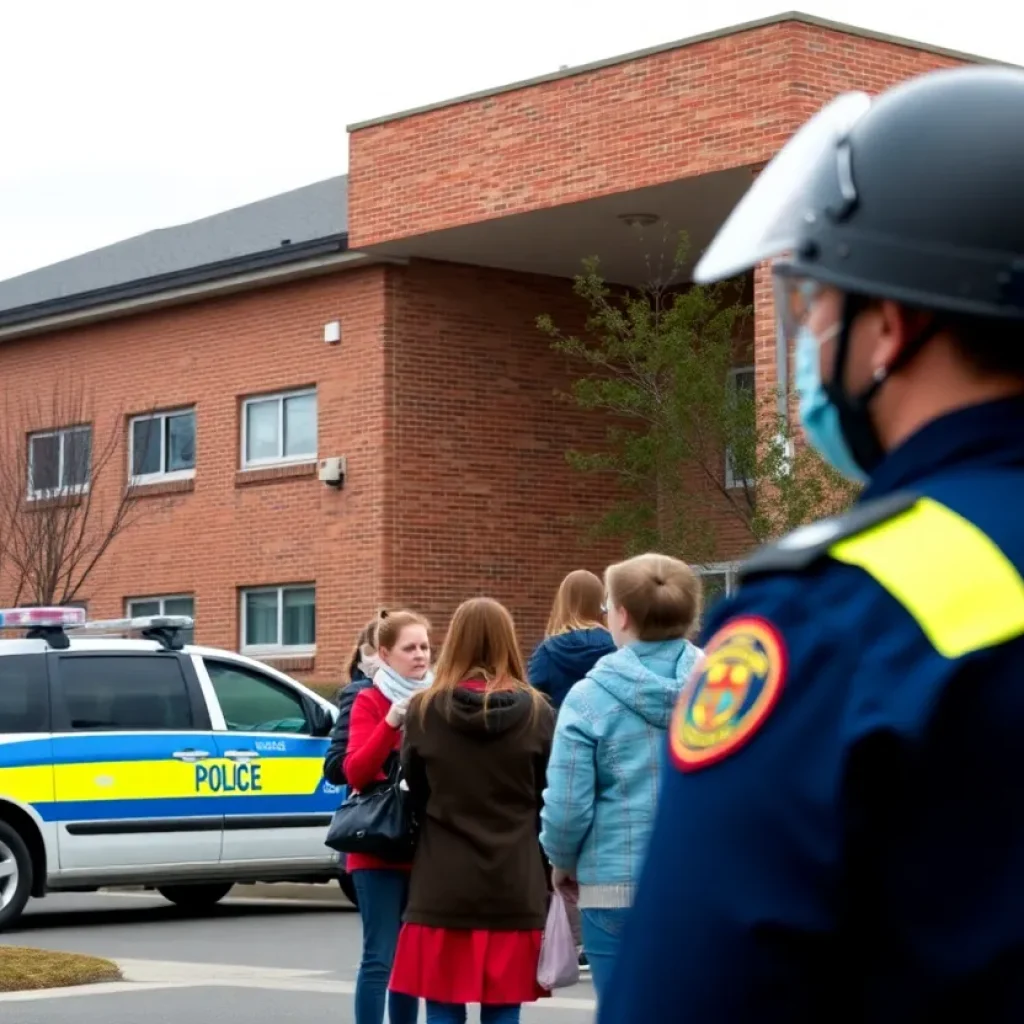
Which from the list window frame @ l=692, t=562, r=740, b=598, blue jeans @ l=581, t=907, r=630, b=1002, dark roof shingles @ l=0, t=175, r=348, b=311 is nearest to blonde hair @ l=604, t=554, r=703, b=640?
blue jeans @ l=581, t=907, r=630, b=1002

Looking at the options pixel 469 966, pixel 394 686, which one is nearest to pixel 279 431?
pixel 394 686

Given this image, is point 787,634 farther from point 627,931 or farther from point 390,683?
point 390,683

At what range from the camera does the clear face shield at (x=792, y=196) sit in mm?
1634

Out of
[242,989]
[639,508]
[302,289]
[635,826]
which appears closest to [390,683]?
[635,826]

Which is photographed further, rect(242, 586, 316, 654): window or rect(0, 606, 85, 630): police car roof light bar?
rect(242, 586, 316, 654): window

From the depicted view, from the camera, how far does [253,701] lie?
14.5 metres

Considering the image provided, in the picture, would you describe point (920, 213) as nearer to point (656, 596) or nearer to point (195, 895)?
point (656, 596)

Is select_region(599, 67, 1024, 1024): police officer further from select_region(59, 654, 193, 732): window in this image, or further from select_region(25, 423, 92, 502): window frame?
select_region(25, 423, 92, 502): window frame

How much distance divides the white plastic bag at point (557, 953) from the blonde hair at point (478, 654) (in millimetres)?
697

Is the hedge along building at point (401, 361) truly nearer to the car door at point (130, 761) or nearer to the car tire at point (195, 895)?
the car tire at point (195, 895)

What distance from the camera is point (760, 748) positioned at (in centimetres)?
136

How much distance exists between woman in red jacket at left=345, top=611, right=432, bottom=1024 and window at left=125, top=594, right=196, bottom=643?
18310 millimetres

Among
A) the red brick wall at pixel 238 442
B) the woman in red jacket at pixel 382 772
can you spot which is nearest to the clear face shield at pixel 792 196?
the woman in red jacket at pixel 382 772

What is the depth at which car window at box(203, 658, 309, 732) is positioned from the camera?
14.4 m
